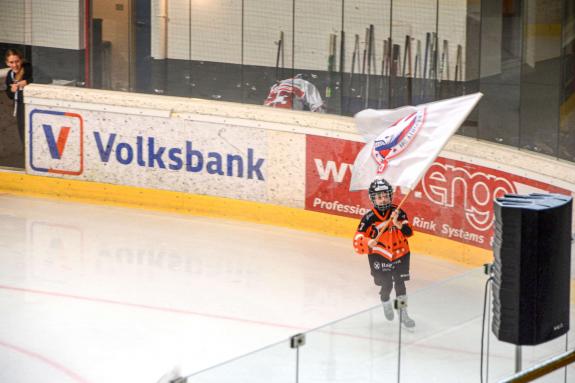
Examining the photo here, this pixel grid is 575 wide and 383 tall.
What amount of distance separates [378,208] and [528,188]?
6.51 feet

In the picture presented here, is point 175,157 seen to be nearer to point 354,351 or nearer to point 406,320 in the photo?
point 406,320

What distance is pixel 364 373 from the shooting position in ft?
19.7

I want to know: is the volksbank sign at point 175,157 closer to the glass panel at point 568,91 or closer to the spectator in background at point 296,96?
the spectator in background at point 296,96

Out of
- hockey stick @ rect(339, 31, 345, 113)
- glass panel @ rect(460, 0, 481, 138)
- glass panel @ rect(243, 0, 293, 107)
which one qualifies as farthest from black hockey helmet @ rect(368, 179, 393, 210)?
glass panel @ rect(243, 0, 293, 107)

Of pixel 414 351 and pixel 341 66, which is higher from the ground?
pixel 341 66

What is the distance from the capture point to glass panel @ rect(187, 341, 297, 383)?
18.1ft

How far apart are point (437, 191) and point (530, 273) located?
6600 mm

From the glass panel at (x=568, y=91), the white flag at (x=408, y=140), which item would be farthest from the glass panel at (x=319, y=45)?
the white flag at (x=408, y=140)

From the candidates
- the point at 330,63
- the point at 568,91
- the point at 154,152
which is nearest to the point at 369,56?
the point at 330,63

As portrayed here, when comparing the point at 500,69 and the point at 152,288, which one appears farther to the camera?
the point at 500,69

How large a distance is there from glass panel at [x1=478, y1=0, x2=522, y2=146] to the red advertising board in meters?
0.48

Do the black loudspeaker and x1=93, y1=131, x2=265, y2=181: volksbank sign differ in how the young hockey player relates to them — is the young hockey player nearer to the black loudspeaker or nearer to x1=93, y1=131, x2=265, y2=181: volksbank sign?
x1=93, y1=131, x2=265, y2=181: volksbank sign

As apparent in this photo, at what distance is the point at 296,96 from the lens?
13133mm

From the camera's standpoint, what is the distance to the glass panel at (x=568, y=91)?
10.9 metres
